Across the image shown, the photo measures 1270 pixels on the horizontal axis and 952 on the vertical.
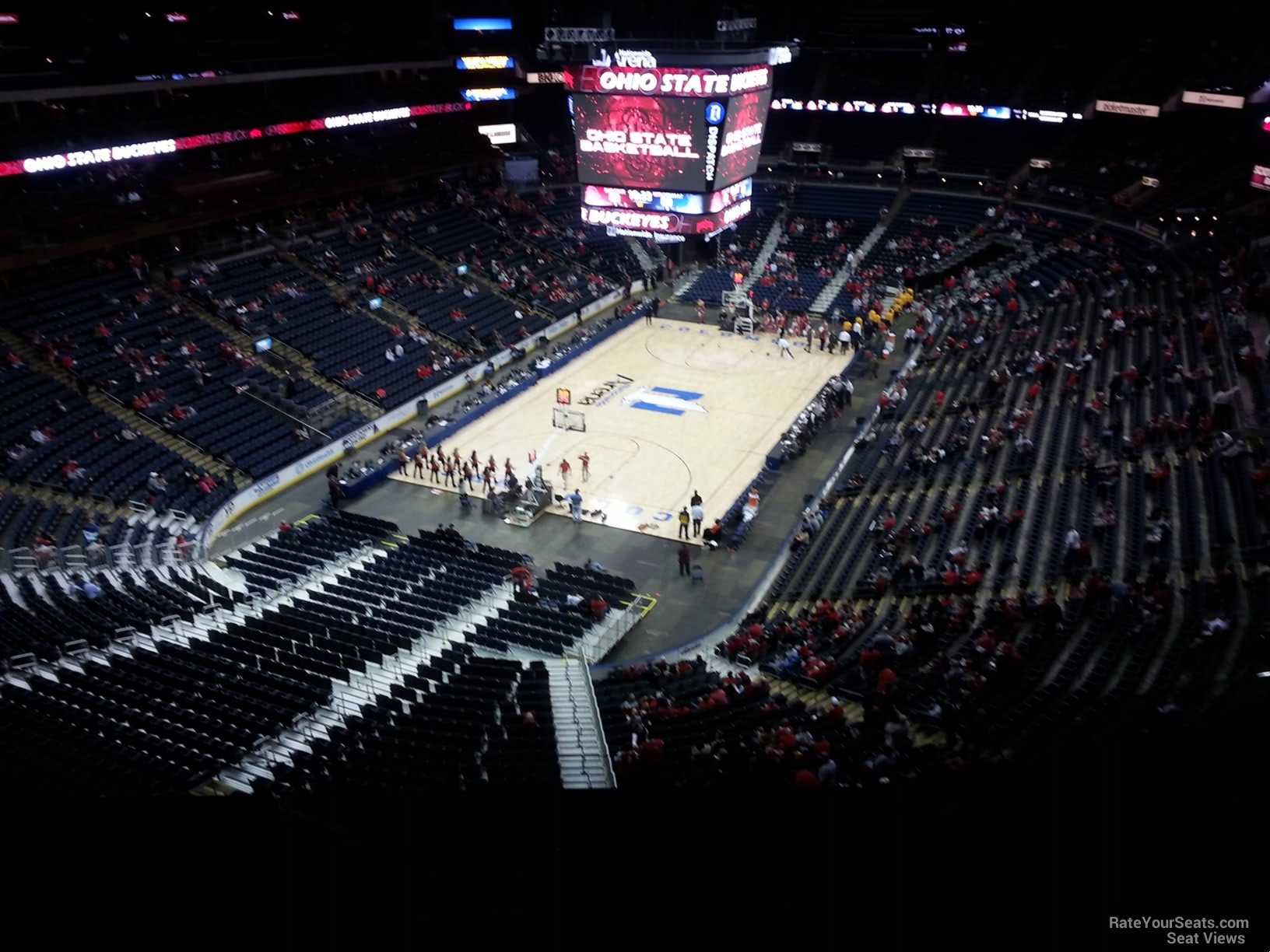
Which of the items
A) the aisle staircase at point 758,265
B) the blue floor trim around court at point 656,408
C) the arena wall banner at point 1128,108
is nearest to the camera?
the blue floor trim around court at point 656,408

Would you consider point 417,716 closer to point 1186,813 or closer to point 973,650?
point 973,650

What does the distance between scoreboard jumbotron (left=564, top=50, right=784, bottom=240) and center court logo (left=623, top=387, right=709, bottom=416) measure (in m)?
6.08

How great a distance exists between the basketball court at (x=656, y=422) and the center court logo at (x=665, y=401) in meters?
0.07

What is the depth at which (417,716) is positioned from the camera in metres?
15.2

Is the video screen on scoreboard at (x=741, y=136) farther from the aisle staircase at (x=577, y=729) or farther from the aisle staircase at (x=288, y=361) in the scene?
the aisle staircase at (x=577, y=729)

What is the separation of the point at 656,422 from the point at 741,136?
395 inches

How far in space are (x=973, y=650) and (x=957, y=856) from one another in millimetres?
12623

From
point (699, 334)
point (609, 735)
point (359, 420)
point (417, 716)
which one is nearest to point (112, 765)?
point (417, 716)

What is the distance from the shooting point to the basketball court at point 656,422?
27203 mm

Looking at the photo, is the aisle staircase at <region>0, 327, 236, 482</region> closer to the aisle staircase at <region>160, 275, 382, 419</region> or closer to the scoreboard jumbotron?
the aisle staircase at <region>160, 275, 382, 419</region>

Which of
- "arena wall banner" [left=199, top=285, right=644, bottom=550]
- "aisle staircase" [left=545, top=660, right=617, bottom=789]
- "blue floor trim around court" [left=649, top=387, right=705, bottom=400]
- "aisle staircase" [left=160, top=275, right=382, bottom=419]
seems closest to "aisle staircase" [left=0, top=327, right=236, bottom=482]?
"arena wall banner" [left=199, top=285, right=644, bottom=550]

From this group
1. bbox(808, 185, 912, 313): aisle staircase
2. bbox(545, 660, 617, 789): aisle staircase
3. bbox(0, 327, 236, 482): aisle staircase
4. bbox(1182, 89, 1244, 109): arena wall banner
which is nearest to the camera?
bbox(545, 660, 617, 789): aisle staircase

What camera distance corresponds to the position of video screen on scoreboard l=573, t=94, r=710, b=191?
29.9 meters

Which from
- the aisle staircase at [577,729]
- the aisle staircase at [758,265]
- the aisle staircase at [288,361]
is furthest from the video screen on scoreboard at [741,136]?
the aisle staircase at [577,729]
